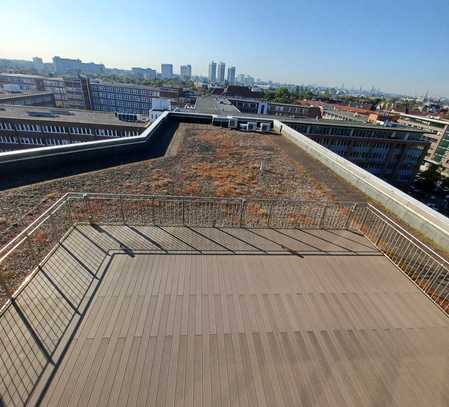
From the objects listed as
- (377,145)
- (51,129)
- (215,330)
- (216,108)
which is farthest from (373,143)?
(51,129)

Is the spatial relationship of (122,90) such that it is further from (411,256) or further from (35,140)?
(411,256)

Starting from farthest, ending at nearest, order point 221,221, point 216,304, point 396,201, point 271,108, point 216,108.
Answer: point 271,108 → point 216,108 → point 396,201 → point 221,221 → point 216,304

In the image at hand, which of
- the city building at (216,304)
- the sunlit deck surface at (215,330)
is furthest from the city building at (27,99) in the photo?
the sunlit deck surface at (215,330)

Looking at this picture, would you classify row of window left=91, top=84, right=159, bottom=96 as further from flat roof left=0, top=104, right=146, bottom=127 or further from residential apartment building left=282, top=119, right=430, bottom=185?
residential apartment building left=282, top=119, right=430, bottom=185

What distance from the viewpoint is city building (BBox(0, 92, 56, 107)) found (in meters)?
50.3

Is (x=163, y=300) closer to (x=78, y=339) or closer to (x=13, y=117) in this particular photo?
(x=78, y=339)

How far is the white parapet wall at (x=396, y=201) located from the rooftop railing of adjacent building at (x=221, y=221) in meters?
0.85

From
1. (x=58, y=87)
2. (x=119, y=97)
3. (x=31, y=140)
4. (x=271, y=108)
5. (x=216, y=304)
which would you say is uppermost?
Answer: (x=216, y=304)

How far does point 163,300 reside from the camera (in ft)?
15.2

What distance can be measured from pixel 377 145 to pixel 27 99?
78.6 metres

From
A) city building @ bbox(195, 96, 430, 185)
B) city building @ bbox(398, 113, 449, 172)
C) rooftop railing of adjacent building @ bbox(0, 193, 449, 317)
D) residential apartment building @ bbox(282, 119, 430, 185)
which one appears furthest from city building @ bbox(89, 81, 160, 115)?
city building @ bbox(398, 113, 449, 172)

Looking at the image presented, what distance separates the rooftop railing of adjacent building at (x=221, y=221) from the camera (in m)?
5.39

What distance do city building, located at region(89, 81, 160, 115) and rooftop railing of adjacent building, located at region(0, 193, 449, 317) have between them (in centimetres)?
8200

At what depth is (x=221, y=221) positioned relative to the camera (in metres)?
7.51
